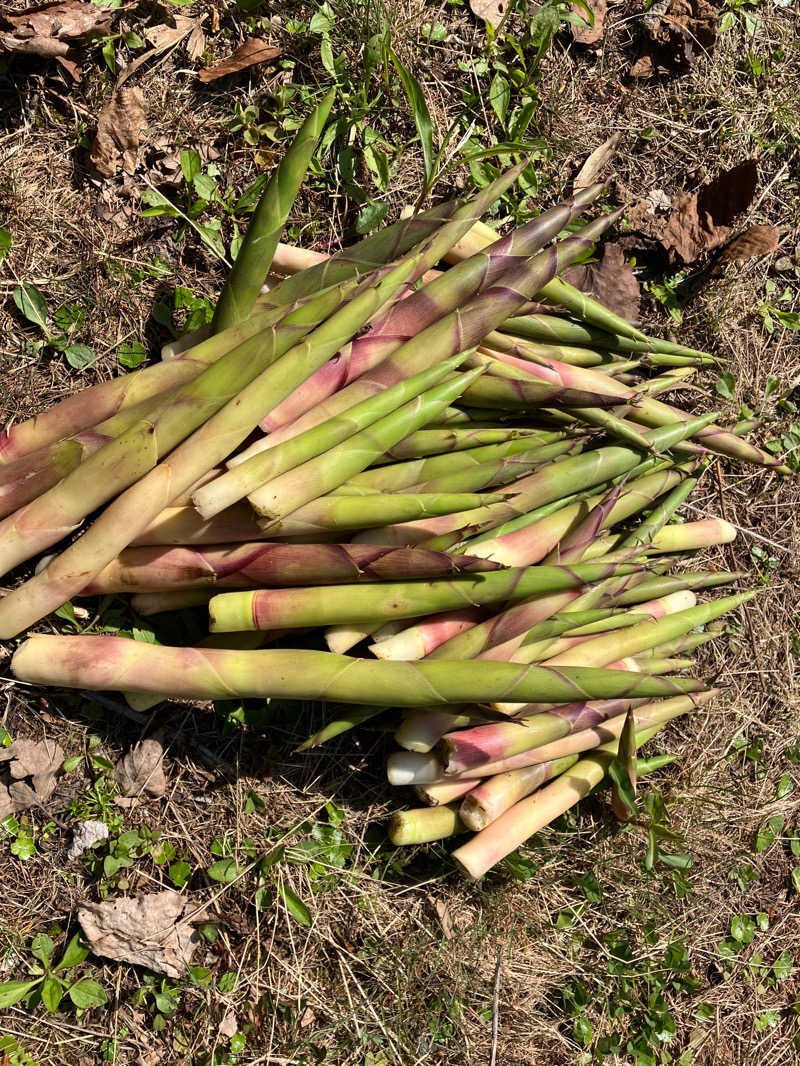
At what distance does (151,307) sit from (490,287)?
123 cm

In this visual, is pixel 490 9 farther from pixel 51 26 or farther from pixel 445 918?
pixel 445 918

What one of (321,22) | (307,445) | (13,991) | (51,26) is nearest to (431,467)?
(307,445)

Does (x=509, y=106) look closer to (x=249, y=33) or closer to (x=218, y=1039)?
(x=249, y=33)

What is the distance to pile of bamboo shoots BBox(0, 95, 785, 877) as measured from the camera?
2.31 m

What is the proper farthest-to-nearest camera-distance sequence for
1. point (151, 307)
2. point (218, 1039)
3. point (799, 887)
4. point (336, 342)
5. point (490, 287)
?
1. point (799, 887)
2. point (151, 307)
3. point (218, 1039)
4. point (490, 287)
5. point (336, 342)

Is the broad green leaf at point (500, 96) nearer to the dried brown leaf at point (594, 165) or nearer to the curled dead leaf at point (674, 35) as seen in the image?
the dried brown leaf at point (594, 165)

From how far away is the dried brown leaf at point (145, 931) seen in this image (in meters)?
2.68

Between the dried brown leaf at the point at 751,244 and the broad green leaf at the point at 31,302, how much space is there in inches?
108

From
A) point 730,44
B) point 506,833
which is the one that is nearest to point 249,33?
point 730,44

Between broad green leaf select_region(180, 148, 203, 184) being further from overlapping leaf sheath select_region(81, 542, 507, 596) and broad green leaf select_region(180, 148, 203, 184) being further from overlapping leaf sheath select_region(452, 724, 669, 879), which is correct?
overlapping leaf sheath select_region(452, 724, 669, 879)

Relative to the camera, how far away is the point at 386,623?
2.57 meters

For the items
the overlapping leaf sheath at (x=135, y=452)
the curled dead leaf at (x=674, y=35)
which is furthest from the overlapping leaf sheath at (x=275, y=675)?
the curled dead leaf at (x=674, y=35)

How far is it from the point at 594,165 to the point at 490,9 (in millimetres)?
773

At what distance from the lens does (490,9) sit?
3.45m
